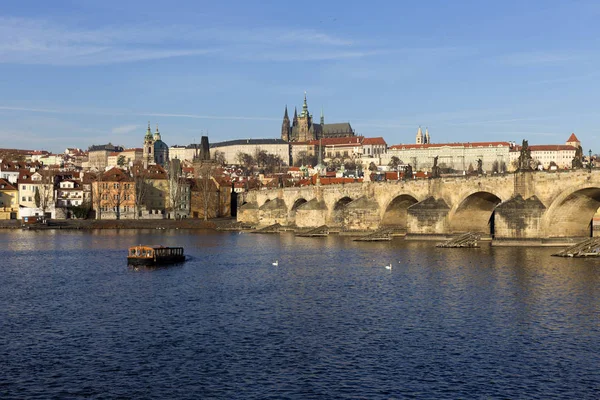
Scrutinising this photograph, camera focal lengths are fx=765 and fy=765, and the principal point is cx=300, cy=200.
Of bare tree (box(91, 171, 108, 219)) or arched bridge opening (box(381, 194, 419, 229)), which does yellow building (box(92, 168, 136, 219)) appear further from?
arched bridge opening (box(381, 194, 419, 229))

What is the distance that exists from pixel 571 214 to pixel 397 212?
84.2 ft

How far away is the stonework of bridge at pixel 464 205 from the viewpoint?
5628 cm

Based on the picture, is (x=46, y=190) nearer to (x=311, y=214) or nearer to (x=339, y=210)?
(x=311, y=214)

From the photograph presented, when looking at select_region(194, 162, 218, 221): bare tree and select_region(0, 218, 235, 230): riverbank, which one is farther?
select_region(194, 162, 218, 221): bare tree

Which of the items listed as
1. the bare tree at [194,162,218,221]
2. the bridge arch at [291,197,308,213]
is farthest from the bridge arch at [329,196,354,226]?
the bare tree at [194,162,218,221]

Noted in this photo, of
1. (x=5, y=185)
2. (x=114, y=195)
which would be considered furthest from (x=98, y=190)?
(x=5, y=185)

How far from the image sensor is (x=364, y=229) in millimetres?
79812

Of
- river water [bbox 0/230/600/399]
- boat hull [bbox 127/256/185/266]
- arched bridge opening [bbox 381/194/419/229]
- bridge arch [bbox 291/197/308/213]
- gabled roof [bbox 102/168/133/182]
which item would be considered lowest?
river water [bbox 0/230/600/399]

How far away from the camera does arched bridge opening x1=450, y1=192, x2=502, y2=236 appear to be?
2653 inches

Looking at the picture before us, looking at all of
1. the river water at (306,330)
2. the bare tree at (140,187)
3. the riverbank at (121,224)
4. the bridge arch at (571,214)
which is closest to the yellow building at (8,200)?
the riverbank at (121,224)

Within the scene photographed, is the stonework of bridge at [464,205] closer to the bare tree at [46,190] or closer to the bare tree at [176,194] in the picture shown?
the bare tree at [176,194]

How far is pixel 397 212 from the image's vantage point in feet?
265

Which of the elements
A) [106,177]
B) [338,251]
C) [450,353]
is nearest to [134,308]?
[450,353]

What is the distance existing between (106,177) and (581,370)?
103m
